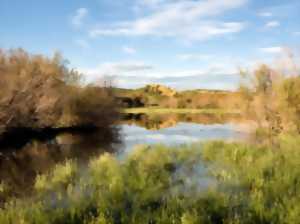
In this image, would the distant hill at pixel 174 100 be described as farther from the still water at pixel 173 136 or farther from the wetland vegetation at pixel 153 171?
the wetland vegetation at pixel 153 171

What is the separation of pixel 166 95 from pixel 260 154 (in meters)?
98.1

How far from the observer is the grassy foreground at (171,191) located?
28.8 feet

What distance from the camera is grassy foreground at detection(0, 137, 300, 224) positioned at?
8.77 meters

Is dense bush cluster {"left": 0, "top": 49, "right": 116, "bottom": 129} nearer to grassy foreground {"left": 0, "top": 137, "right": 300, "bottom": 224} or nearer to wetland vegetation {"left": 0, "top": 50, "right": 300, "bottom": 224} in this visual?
wetland vegetation {"left": 0, "top": 50, "right": 300, "bottom": 224}

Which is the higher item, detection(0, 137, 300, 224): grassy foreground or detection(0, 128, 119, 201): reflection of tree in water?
detection(0, 137, 300, 224): grassy foreground

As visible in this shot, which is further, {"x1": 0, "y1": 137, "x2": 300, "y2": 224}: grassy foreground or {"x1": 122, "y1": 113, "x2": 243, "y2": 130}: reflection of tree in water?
{"x1": 122, "y1": 113, "x2": 243, "y2": 130}: reflection of tree in water

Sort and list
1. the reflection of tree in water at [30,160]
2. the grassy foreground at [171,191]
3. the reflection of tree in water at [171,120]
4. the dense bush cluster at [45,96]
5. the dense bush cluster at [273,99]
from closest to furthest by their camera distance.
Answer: the grassy foreground at [171,191] < the reflection of tree in water at [30,160] < the dense bush cluster at [273,99] < the dense bush cluster at [45,96] < the reflection of tree in water at [171,120]

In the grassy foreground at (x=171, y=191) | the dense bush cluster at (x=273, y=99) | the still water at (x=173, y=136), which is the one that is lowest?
the still water at (x=173, y=136)

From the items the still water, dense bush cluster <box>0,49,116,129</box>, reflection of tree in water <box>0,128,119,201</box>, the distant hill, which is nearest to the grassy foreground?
reflection of tree in water <box>0,128,119,201</box>

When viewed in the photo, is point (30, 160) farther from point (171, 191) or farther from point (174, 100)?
point (174, 100)

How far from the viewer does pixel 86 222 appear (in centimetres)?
866

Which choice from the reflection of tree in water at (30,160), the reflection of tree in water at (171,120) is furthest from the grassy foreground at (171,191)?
the reflection of tree in water at (171,120)

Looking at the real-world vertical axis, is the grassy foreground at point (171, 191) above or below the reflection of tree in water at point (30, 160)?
above

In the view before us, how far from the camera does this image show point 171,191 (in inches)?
452
